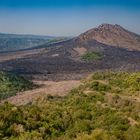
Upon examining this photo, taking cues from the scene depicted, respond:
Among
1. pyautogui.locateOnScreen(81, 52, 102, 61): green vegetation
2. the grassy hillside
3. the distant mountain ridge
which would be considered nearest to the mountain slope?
pyautogui.locateOnScreen(81, 52, 102, 61): green vegetation

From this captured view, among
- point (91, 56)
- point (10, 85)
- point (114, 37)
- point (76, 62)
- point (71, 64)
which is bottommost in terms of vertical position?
point (76, 62)

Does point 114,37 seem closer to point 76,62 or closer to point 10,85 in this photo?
point 76,62

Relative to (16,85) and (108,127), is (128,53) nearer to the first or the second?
(16,85)

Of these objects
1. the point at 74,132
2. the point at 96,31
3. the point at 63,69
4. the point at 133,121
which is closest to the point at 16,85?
the point at 63,69

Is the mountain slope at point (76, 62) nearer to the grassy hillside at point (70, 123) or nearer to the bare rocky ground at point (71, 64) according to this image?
the bare rocky ground at point (71, 64)

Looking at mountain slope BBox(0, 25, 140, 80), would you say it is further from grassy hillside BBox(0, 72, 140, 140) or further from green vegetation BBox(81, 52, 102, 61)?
grassy hillside BBox(0, 72, 140, 140)

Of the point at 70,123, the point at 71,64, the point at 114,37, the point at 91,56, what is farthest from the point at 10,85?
the point at 114,37
